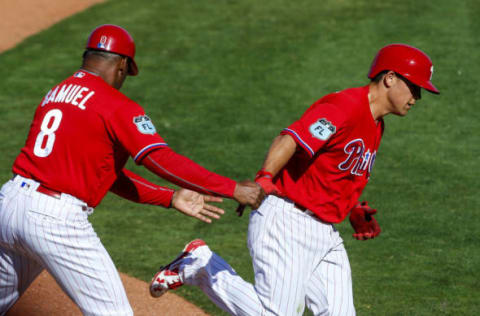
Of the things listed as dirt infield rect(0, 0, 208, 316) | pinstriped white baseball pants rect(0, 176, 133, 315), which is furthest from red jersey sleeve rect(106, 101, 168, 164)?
dirt infield rect(0, 0, 208, 316)

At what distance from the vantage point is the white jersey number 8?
13.0ft

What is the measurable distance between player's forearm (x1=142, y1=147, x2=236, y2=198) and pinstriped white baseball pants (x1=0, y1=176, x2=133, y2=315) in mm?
467

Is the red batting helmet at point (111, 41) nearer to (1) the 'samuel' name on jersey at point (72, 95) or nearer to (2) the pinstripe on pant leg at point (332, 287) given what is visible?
(1) the 'samuel' name on jersey at point (72, 95)

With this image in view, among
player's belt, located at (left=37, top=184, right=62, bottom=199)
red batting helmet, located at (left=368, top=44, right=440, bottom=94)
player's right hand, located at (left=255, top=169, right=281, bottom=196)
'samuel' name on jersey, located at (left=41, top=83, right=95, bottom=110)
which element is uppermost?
red batting helmet, located at (left=368, top=44, right=440, bottom=94)

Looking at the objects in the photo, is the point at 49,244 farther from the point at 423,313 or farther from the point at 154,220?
the point at 154,220

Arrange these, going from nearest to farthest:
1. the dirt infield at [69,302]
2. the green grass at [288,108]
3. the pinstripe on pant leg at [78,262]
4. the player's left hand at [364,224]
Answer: the pinstripe on pant leg at [78,262] → the player's left hand at [364,224] → the dirt infield at [69,302] → the green grass at [288,108]

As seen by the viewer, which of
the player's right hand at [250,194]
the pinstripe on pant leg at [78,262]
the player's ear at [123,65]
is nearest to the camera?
the pinstripe on pant leg at [78,262]

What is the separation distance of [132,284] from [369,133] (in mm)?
2969

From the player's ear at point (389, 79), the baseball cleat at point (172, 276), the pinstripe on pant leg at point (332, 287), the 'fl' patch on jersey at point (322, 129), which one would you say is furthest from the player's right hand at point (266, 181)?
the baseball cleat at point (172, 276)

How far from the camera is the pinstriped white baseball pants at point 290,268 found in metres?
4.37

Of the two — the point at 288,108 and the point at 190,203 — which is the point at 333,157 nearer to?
the point at 190,203

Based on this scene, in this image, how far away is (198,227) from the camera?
8.07 meters

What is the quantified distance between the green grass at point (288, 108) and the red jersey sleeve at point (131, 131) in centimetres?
247

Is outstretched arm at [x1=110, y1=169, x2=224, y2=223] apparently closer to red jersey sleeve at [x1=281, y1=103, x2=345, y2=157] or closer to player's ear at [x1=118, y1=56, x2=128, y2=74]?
player's ear at [x1=118, y1=56, x2=128, y2=74]
